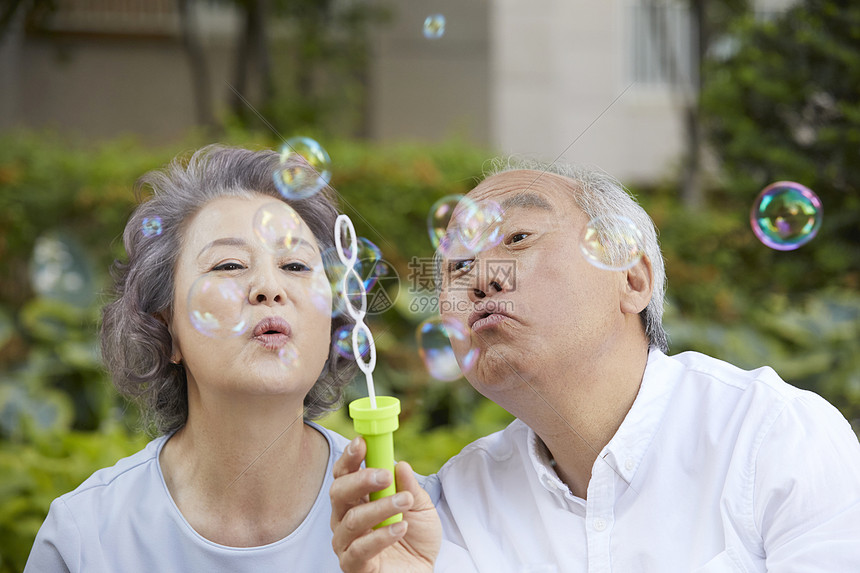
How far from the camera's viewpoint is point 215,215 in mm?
1733

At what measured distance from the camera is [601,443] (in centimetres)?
175

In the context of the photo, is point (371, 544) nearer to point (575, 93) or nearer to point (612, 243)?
point (612, 243)

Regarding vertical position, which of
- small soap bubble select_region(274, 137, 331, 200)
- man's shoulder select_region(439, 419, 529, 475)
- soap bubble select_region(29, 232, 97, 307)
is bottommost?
soap bubble select_region(29, 232, 97, 307)

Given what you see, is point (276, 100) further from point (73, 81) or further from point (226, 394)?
point (226, 394)

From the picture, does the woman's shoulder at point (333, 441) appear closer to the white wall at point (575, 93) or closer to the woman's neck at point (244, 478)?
the woman's neck at point (244, 478)

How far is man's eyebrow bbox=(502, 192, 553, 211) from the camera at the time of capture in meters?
1.76

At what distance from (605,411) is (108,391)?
→ 285cm

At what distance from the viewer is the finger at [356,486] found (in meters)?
1.40

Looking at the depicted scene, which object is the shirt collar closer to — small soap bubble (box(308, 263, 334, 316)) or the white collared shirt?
the white collared shirt

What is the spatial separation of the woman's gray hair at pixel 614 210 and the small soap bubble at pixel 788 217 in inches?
23.8

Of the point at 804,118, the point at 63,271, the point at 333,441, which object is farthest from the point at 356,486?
the point at 804,118

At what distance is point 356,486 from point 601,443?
584 millimetres

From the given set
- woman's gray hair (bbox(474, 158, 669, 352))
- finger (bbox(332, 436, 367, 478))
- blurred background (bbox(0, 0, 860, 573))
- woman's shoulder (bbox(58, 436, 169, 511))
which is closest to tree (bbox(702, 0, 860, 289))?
blurred background (bbox(0, 0, 860, 573))

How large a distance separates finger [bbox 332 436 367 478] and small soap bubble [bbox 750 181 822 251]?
55.6 inches
